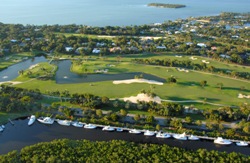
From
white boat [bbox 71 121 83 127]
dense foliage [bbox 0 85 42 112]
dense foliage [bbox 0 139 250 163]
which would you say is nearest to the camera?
dense foliage [bbox 0 139 250 163]

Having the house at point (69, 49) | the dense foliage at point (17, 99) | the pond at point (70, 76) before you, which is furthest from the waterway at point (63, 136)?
the house at point (69, 49)

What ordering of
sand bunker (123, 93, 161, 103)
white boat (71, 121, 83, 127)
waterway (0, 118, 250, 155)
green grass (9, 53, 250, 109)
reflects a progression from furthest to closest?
green grass (9, 53, 250, 109) < sand bunker (123, 93, 161, 103) < white boat (71, 121, 83, 127) < waterway (0, 118, 250, 155)

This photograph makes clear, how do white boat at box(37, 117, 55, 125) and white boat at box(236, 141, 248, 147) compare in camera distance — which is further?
white boat at box(37, 117, 55, 125)

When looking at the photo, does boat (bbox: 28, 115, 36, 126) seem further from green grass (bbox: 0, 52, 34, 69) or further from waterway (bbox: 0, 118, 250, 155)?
green grass (bbox: 0, 52, 34, 69)

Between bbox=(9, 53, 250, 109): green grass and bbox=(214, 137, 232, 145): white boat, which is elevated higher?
bbox=(9, 53, 250, 109): green grass

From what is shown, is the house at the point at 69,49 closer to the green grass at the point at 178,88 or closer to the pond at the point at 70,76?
the pond at the point at 70,76

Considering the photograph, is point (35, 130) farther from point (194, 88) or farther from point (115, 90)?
point (194, 88)

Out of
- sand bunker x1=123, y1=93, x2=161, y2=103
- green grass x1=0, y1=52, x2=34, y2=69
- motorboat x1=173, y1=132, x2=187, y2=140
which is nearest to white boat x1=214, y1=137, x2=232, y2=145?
motorboat x1=173, y1=132, x2=187, y2=140
